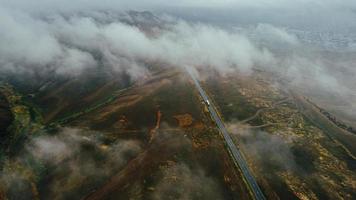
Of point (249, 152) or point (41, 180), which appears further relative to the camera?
point (249, 152)

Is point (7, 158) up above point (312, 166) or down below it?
below

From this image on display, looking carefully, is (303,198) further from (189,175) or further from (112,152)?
(112,152)

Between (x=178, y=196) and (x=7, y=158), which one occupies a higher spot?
(x=178, y=196)

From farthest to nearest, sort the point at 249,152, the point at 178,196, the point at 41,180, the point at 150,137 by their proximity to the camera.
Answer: the point at 150,137, the point at 249,152, the point at 41,180, the point at 178,196

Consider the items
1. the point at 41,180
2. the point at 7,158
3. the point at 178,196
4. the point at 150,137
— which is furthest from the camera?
the point at 150,137

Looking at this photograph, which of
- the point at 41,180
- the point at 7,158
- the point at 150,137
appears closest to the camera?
the point at 41,180

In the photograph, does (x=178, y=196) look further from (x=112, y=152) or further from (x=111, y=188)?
(x=112, y=152)

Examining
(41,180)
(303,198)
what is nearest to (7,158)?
(41,180)

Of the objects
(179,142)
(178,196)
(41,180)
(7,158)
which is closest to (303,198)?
(178,196)

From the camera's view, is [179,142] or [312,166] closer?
[312,166]
